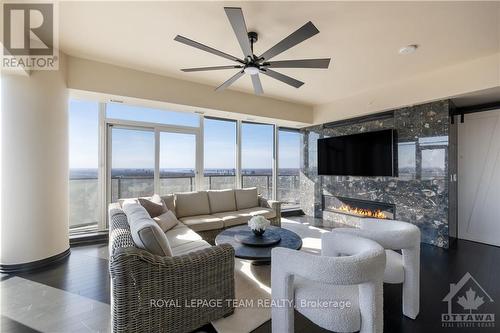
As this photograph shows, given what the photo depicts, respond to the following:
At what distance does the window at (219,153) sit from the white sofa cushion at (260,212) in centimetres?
126

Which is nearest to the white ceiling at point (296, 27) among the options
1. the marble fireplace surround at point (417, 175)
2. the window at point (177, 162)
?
the marble fireplace surround at point (417, 175)

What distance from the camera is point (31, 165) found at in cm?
300

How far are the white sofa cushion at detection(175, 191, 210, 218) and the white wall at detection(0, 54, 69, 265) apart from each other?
1668mm

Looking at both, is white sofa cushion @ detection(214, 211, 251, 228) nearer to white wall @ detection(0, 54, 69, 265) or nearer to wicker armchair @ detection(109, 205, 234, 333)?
wicker armchair @ detection(109, 205, 234, 333)

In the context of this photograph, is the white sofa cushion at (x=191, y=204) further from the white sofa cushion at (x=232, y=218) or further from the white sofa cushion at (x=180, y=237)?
the white sofa cushion at (x=180, y=237)

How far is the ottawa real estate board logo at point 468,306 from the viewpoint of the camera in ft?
6.71

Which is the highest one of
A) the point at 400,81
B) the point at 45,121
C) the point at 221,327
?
the point at 400,81

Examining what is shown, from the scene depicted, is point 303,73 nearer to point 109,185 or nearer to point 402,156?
point 402,156

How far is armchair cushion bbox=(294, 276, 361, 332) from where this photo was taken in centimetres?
143

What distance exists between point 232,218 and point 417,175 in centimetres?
337

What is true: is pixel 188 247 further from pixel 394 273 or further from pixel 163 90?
pixel 163 90

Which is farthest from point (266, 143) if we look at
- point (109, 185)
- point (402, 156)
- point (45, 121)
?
point (45, 121)

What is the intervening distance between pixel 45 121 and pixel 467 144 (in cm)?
671

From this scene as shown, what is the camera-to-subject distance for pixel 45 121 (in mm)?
3100
